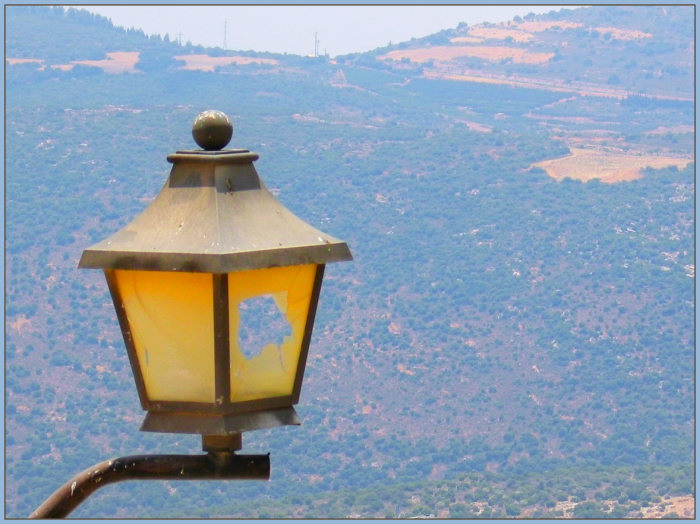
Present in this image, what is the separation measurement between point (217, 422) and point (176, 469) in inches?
6.5

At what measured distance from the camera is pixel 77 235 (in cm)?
8725

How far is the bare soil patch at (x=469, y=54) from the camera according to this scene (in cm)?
13162

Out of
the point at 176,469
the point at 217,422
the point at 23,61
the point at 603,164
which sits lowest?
the point at 603,164

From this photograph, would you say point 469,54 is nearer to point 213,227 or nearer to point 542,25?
point 542,25

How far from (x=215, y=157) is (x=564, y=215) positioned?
92328 mm

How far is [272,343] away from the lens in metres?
3.27

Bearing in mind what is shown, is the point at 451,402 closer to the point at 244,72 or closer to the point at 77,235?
the point at 77,235

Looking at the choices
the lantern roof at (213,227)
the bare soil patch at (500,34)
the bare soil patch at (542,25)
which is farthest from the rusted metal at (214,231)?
the bare soil patch at (542,25)

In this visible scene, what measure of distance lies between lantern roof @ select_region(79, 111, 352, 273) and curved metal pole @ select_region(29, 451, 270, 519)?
42cm

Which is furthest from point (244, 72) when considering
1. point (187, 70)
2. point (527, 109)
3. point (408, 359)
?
point (408, 359)

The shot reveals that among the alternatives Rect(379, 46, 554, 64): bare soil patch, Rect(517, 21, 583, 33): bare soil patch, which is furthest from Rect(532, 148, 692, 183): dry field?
Rect(517, 21, 583, 33): bare soil patch

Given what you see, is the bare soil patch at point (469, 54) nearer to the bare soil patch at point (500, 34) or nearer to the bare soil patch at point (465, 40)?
the bare soil patch at point (465, 40)

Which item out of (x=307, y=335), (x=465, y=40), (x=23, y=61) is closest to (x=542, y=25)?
(x=465, y=40)

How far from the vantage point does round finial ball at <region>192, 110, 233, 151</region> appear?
10.8 feet
